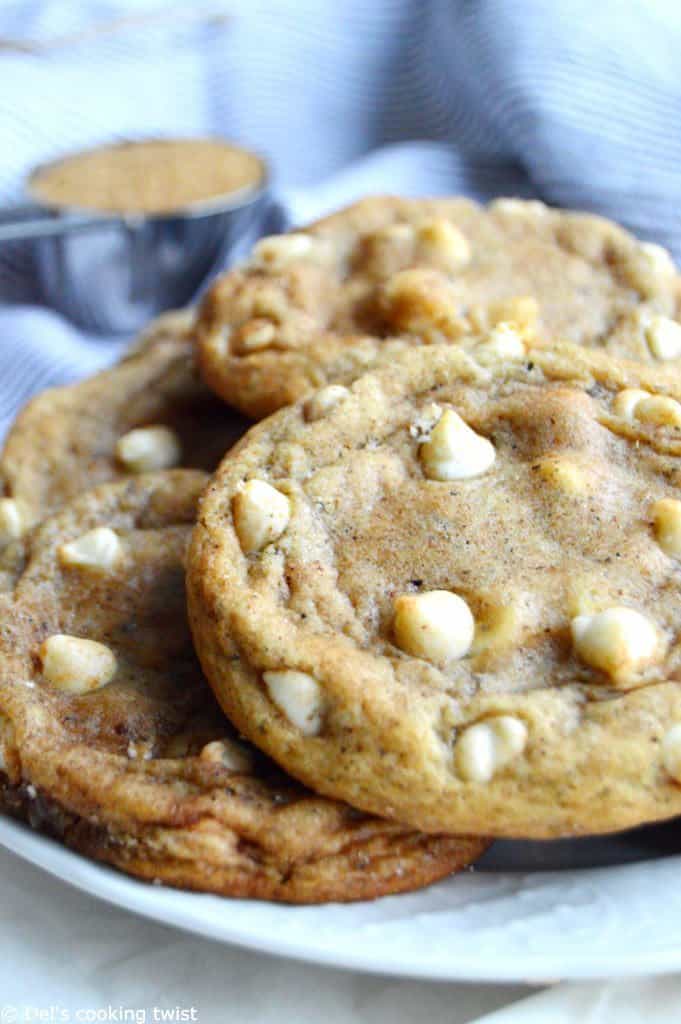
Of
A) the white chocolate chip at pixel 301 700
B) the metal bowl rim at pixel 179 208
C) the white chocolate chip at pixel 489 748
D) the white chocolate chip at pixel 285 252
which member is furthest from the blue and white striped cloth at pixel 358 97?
the white chocolate chip at pixel 489 748

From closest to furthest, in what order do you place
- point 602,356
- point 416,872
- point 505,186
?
point 416,872 → point 602,356 → point 505,186

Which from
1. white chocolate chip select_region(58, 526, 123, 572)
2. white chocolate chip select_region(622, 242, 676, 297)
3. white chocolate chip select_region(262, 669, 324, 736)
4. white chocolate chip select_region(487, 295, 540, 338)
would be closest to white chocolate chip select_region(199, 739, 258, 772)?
white chocolate chip select_region(262, 669, 324, 736)

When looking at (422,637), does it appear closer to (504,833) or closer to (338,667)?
(338,667)

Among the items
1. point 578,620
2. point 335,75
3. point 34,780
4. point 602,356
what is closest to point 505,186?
point 335,75

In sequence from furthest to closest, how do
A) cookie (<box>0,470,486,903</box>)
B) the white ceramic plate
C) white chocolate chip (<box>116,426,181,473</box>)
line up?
white chocolate chip (<box>116,426,181,473</box>)
cookie (<box>0,470,486,903</box>)
the white ceramic plate

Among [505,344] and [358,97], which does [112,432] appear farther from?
[358,97]

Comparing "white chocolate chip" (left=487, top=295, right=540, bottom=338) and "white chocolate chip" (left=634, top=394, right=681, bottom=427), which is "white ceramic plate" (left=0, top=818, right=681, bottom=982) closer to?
"white chocolate chip" (left=634, top=394, right=681, bottom=427)
